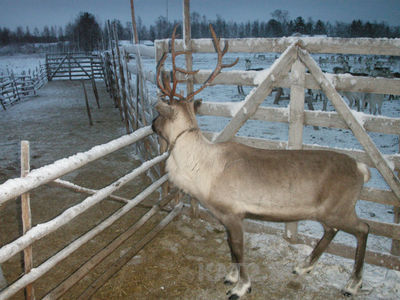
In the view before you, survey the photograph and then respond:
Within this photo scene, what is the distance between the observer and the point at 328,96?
10.4 ft

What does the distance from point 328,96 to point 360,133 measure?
1.58 feet

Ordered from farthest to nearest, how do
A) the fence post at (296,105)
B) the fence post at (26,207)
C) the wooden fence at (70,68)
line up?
the wooden fence at (70,68)
the fence post at (296,105)
the fence post at (26,207)

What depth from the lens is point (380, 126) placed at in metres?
3.02

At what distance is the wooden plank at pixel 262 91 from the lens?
326 cm

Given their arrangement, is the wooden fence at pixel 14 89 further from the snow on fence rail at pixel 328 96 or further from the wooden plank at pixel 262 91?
the snow on fence rail at pixel 328 96

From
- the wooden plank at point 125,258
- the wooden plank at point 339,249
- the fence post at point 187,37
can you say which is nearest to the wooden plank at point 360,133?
the wooden plank at point 339,249

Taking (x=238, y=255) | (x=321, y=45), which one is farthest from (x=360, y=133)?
(x=238, y=255)

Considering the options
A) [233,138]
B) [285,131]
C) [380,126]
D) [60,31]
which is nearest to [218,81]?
[233,138]

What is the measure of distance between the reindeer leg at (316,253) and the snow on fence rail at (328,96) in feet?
1.09

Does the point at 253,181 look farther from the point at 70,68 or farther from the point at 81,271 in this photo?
the point at 70,68

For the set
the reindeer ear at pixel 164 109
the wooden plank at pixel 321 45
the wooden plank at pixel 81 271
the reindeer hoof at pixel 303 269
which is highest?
the wooden plank at pixel 321 45

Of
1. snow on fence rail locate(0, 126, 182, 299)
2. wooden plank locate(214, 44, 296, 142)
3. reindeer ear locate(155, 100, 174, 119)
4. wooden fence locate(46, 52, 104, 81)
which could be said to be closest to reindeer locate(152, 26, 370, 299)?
reindeer ear locate(155, 100, 174, 119)

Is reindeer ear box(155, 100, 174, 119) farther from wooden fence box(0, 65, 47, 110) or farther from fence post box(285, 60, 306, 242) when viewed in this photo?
wooden fence box(0, 65, 47, 110)

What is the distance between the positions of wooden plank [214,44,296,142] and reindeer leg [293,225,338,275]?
1495 mm
